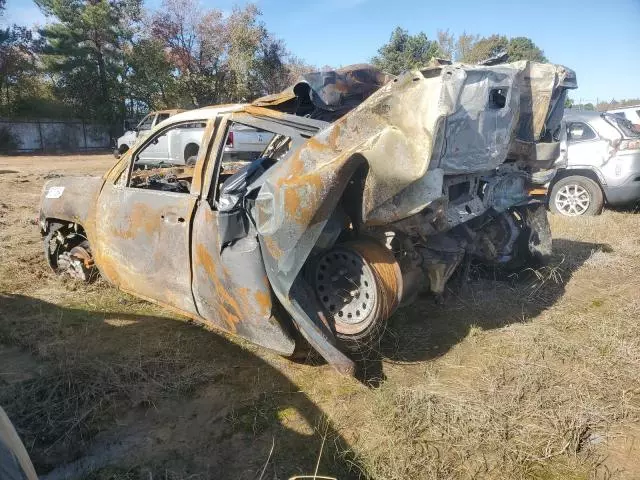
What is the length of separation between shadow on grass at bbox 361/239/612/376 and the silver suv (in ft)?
10.5

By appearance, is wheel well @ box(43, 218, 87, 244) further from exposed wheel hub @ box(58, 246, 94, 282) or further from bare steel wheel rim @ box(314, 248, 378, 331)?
bare steel wheel rim @ box(314, 248, 378, 331)

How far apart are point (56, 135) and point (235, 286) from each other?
2533cm

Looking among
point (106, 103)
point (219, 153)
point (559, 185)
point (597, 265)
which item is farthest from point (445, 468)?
point (106, 103)

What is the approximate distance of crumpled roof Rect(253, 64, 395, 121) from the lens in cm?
309

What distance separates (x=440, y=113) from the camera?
2275 millimetres

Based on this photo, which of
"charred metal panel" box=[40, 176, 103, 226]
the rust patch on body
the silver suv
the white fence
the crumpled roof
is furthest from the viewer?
the white fence

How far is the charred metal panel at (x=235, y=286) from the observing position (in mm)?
2725

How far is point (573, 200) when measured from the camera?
26.7ft

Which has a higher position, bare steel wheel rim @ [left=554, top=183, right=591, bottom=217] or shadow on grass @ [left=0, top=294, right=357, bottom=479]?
bare steel wheel rim @ [left=554, top=183, right=591, bottom=217]

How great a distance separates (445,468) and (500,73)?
2423 mm

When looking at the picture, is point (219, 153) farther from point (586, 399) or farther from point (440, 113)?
point (586, 399)

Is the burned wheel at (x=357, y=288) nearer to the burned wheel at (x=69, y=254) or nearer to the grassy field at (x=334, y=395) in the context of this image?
the grassy field at (x=334, y=395)

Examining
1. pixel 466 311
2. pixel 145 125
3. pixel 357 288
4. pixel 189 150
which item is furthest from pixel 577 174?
pixel 145 125

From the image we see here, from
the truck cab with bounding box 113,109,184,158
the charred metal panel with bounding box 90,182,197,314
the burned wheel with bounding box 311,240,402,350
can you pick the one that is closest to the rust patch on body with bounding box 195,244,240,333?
the charred metal panel with bounding box 90,182,197,314
